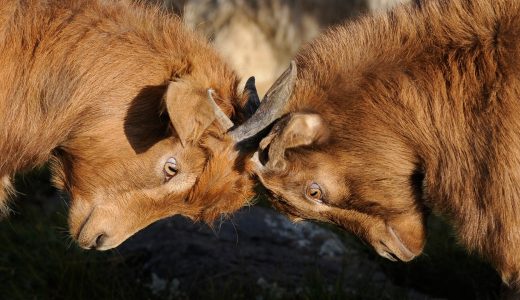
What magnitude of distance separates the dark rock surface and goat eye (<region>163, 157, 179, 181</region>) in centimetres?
158

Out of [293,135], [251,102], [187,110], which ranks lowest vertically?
[293,135]

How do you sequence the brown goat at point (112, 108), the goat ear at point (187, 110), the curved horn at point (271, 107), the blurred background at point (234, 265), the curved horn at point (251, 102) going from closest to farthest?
1. the goat ear at point (187, 110)
2. the curved horn at point (271, 107)
3. the brown goat at point (112, 108)
4. the curved horn at point (251, 102)
5. the blurred background at point (234, 265)

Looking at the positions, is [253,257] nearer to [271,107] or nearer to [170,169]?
[170,169]

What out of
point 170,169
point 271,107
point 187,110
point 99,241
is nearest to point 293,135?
point 271,107

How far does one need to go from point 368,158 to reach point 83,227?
1560 millimetres

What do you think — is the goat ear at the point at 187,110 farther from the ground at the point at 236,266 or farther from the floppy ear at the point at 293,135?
the ground at the point at 236,266

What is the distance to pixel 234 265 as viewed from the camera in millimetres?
7156

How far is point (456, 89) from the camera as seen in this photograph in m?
5.27

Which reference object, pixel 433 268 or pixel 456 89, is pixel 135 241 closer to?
pixel 433 268

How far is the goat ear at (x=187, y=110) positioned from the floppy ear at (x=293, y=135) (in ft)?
1.07

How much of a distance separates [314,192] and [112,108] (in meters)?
1.15

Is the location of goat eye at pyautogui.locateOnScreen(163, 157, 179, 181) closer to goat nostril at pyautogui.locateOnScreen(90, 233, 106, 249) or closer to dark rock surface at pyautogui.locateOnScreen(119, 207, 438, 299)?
goat nostril at pyautogui.locateOnScreen(90, 233, 106, 249)

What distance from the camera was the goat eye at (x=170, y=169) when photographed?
544 centimetres

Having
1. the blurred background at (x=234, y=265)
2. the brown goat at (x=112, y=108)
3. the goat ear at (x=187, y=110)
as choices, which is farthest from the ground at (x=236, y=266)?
the goat ear at (x=187, y=110)
